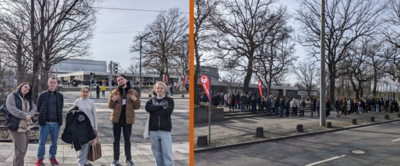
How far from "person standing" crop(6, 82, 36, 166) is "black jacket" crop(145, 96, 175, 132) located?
1872 mm

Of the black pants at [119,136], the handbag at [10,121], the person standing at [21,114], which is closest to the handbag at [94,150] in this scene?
the black pants at [119,136]

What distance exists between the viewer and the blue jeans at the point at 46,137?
3471mm

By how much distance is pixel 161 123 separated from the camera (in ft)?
8.98

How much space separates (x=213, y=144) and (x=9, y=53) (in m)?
5.14

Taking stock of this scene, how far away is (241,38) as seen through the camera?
1648cm

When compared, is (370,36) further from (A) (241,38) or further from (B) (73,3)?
(B) (73,3)

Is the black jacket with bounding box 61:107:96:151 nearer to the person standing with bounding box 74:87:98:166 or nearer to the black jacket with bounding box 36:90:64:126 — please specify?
the person standing with bounding box 74:87:98:166

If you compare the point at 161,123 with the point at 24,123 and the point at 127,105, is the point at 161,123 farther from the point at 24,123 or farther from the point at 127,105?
the point at 24,123

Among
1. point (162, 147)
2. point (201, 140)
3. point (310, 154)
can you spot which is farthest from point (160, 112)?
point (310, 154)

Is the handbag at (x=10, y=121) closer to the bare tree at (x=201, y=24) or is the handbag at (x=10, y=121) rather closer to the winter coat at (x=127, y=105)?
the winter coat at (x=127, y=105)

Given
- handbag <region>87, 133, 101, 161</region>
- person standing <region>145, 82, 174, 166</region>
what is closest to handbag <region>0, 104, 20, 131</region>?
handbag <region>87, 133, 101, 161</region>

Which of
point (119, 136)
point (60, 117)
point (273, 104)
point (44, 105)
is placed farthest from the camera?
point (273, 104)

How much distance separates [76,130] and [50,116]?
53 cm

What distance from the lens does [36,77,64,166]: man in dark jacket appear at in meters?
3.48
